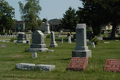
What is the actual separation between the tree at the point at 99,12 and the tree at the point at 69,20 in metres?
17.7

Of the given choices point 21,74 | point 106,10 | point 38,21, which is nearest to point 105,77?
point 21,74

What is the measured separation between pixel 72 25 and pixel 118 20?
916 inches

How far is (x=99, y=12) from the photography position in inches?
1554

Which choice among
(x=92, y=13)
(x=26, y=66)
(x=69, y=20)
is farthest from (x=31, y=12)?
(x=26, y=66)

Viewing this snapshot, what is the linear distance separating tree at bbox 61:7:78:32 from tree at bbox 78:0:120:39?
1772 centimetres

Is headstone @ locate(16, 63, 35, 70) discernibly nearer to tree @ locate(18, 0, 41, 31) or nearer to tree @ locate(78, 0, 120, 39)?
tree @ locate(78, 0, 120, 39)

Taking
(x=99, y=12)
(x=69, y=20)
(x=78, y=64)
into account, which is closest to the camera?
(x=78, y=64)

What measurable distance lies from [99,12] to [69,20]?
71.9 feet

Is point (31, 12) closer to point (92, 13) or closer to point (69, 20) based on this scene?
point (69, 20)

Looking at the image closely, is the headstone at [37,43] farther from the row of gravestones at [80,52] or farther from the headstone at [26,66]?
the headstone at [26,66]

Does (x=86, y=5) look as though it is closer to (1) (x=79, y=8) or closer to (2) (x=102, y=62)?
(1) (x=79, y=8)

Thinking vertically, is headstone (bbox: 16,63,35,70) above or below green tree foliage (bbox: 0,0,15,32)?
below

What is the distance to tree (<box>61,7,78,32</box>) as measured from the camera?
199 feet

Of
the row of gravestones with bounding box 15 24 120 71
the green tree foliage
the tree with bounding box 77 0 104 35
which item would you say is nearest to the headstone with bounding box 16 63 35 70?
the row of gravestones with bounding box 15 24 120 71
